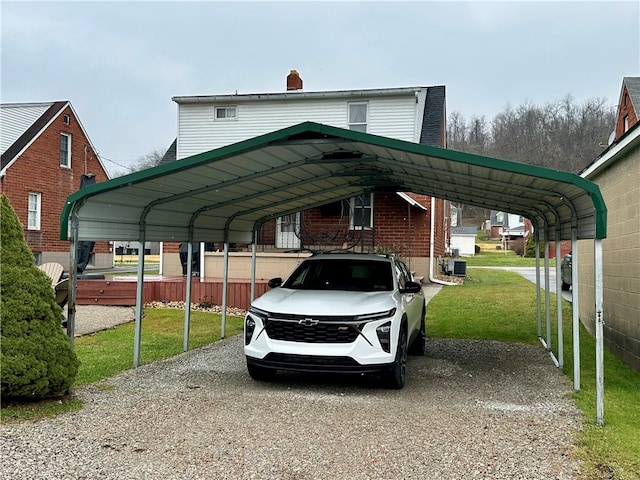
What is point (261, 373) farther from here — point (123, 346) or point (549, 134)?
point (549, 134)

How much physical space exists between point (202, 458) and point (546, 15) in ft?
37.5

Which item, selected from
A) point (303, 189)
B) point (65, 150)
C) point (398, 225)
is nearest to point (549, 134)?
point (398, 225)

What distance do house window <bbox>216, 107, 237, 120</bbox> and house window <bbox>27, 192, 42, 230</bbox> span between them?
10478mm

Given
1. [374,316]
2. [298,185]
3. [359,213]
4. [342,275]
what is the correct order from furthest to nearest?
[359,213]
[298,185]
[342,275]
[374,316]

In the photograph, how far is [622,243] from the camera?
8.88m

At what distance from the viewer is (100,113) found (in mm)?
42906

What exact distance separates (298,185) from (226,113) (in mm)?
13302

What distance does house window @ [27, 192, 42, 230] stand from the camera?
26.1 metres

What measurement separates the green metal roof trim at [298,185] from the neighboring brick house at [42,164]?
59.5 feet

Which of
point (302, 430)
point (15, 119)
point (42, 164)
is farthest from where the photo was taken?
point (15, 119)

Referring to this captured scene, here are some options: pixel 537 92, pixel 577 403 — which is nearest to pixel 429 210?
pixel 577 403

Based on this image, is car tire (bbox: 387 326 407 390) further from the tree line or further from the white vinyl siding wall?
the tree line

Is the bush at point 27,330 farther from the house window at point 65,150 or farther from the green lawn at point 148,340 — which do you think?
the house window at point 65,150

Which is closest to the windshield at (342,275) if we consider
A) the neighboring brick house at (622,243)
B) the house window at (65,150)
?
the neighboring brick house at (622,243)
